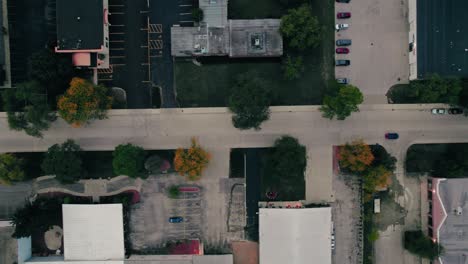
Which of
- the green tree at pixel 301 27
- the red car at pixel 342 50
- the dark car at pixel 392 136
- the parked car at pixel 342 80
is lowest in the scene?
the dark car at pixel 392 136

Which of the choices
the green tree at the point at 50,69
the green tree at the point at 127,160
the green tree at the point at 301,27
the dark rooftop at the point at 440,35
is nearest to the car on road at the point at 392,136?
the dark rooftop at the point at 440,35

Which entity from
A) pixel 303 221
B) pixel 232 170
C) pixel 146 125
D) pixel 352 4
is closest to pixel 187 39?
pixel 146 125

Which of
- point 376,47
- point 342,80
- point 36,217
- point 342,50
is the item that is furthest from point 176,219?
point 376,47

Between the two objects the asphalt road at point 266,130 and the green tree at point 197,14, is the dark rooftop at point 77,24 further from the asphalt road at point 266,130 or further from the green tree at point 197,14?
the green tree at point 197,14

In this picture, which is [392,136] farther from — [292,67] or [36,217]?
[36,217]

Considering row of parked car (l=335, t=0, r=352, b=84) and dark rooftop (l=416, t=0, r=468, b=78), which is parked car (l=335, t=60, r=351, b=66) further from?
dark rooftop (l=416, t=0, r=468, b=78)

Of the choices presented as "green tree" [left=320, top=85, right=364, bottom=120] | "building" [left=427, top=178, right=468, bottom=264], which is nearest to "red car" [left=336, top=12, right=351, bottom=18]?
"green tree" [left=320, top=85, right=364, bottom=120]
